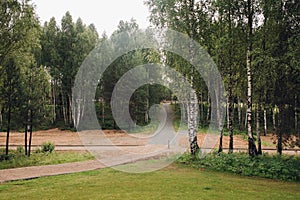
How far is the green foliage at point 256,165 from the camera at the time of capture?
13.4 meters

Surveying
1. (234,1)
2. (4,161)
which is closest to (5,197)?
(4,161)

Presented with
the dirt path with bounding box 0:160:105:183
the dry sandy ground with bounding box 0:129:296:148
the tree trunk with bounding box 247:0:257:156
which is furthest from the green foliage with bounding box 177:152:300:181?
the dry sandy ground with bounding box 0:129:296:148

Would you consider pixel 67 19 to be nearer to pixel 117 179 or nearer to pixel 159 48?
pixel 159 48

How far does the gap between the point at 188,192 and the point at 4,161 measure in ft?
44.9

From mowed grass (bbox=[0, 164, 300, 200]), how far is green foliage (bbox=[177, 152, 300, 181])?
Answer: 0.88 metres

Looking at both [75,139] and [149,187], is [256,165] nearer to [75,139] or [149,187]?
[149,187]

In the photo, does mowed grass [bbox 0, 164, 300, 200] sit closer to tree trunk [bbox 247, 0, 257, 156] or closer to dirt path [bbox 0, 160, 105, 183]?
dirt path [bbox 0, 160, 105, 183]

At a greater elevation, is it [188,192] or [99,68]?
[99,68]

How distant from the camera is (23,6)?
67.4 feet

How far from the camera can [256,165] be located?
14.5m

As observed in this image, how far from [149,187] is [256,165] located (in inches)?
255

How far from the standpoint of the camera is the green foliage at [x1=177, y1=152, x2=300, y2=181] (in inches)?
527

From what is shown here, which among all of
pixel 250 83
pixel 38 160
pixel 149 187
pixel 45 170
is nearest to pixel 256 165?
pixel 250 83

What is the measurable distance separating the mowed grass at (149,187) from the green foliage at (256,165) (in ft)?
2.89
